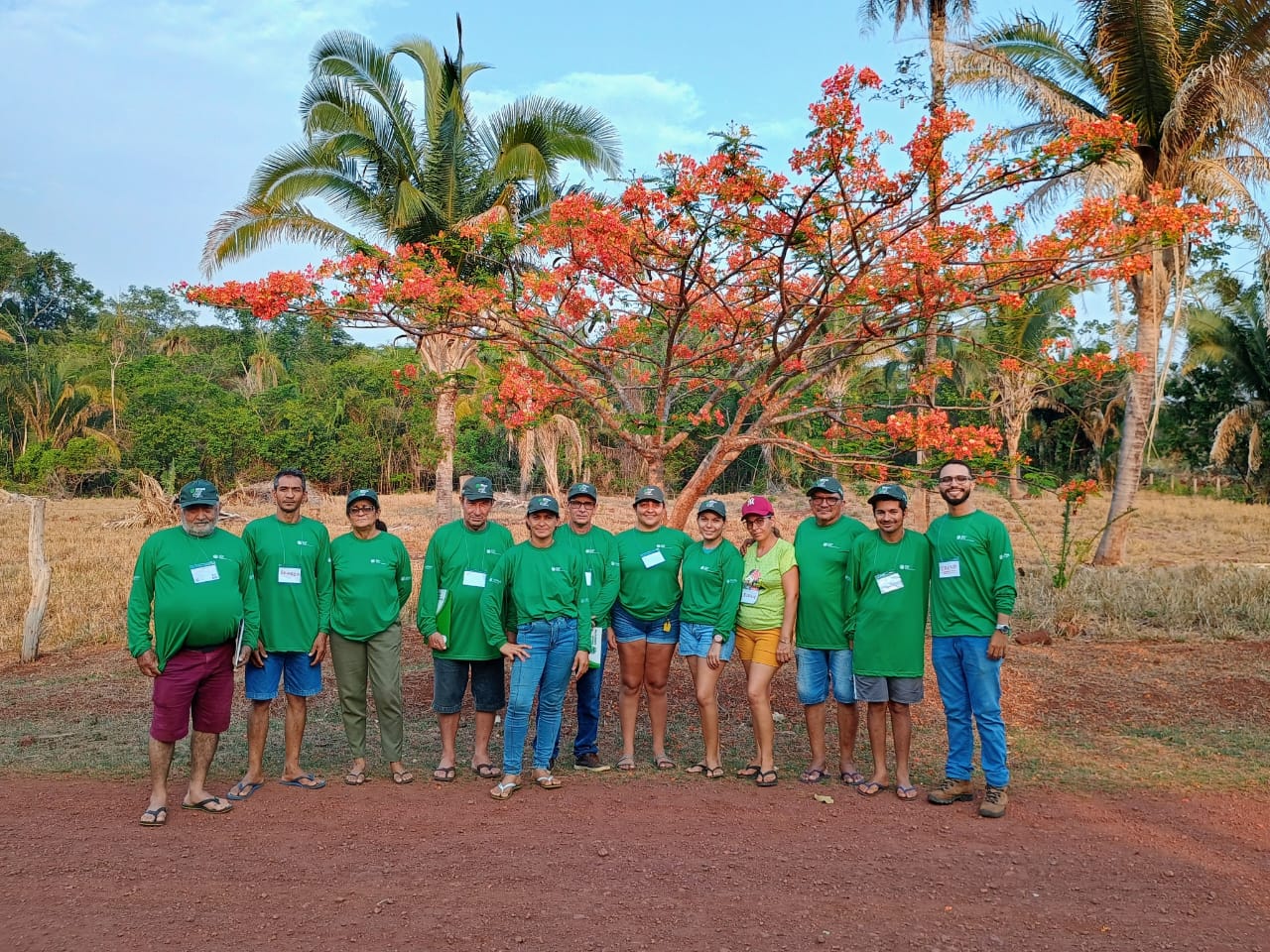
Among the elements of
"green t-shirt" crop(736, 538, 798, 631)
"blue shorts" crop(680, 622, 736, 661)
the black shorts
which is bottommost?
the black shorts

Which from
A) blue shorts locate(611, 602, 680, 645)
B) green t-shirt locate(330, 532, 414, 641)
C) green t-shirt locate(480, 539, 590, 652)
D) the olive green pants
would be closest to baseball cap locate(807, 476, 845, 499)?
blue shorts locate(611, 602, 680, 645)

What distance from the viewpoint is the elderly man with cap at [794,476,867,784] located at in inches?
211

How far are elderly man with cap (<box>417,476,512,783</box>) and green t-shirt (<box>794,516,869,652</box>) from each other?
1.79 meters

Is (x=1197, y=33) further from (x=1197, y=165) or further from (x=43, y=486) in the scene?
(x=43, y=486)

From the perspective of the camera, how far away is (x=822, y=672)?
17.9 feet

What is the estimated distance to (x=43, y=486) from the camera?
28562mm

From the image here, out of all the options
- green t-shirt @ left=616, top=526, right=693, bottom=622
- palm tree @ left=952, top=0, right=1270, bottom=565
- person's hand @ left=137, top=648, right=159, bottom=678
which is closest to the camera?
person's hand @ left=137, top=648, right=159, bottom=678

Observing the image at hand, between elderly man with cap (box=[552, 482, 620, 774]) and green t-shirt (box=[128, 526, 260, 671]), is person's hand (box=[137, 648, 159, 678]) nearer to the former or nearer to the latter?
green t-shirt (box=[128, 526, 260, 671])

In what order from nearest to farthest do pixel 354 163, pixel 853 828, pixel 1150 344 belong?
1. pixel 853 828
2. pixel 1150 344
3. pixel 354 163

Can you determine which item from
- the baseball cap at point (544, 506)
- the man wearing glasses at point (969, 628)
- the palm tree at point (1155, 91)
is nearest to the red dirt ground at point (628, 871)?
the man wearing glasses at point (969, 628)

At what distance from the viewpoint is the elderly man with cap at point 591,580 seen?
18.2 ft

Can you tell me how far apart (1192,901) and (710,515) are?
2952 millimetres

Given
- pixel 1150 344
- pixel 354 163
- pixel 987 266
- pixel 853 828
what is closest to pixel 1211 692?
pixel 987 266

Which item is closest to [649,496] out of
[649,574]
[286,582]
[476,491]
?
[649,574]
